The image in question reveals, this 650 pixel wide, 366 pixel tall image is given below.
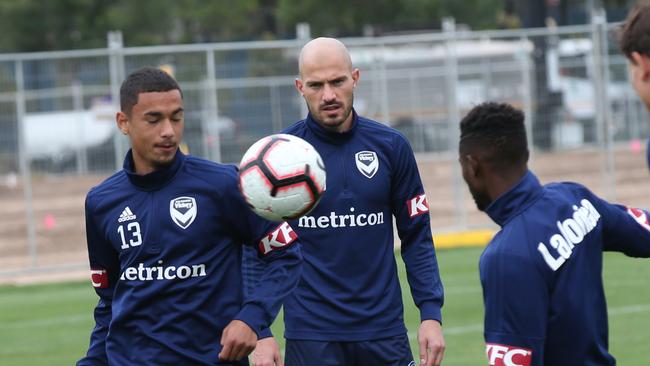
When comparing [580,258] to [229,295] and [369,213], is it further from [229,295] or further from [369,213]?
[369,213]

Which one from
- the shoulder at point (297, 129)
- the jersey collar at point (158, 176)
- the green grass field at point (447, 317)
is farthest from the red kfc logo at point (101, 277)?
the green grass field at point (447, 317)

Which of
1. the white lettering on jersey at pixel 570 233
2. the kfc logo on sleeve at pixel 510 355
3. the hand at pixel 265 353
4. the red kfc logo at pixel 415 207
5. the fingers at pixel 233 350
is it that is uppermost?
the white lettering on jersey at pixel 570 233

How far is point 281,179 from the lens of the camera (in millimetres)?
5430

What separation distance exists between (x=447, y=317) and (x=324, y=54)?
21.8 ft

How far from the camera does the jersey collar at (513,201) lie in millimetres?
4359

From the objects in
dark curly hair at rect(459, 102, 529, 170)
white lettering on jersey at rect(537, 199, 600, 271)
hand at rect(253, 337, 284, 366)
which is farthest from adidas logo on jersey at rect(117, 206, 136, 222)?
white lettering on jersey at rect(537, 199, 600, 271)

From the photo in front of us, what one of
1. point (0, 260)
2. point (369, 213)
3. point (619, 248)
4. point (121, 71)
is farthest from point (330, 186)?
point (0, 260)

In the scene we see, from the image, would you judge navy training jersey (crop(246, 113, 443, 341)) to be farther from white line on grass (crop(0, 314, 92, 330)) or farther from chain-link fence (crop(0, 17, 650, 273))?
chain-link fence (crop(0, 17, 650, 273))

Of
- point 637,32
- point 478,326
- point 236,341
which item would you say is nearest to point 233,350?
point 236,341

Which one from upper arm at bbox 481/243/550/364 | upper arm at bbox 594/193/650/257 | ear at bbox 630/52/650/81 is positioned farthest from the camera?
upper arm at bbox 594/193/650/257

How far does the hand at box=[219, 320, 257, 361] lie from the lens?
17.4 feet

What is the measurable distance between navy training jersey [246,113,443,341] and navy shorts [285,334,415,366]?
0.04m

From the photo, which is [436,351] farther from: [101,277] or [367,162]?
[101,277]

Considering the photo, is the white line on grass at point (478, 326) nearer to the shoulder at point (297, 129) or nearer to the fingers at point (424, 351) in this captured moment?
the shoulder at point (297, 129)
